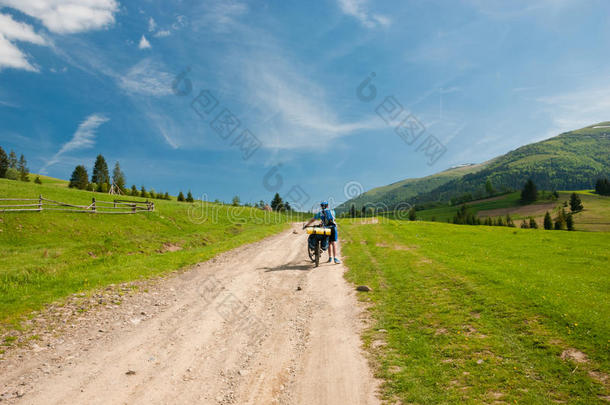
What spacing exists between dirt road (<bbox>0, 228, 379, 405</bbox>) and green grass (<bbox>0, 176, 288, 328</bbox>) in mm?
3067

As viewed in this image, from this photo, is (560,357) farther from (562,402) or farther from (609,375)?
(562,402)

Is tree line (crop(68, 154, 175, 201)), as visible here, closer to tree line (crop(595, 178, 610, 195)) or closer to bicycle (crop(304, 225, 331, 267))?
bicycle (crop(304, 225, 331, 267))

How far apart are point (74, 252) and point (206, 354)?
1773 cm

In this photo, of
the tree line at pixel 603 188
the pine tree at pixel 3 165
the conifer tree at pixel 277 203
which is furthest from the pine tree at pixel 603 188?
the pine tree at pixel 3 165

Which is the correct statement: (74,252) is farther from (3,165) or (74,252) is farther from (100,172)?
(100,172)

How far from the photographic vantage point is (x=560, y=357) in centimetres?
544

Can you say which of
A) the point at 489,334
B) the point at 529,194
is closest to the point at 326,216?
the point at 489,334

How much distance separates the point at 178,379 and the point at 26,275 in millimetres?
12498

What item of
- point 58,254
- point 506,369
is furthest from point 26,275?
point 506,369

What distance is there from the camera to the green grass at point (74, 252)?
11.0 meters

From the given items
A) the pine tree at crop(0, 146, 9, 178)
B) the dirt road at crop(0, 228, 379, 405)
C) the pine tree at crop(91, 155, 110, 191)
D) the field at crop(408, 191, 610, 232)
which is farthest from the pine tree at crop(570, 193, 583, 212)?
the pine tree at crop(0, 146, 9, 178)

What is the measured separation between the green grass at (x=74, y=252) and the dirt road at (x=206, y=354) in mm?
3067

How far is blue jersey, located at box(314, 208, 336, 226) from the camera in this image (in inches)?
620

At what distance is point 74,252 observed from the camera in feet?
60.7
